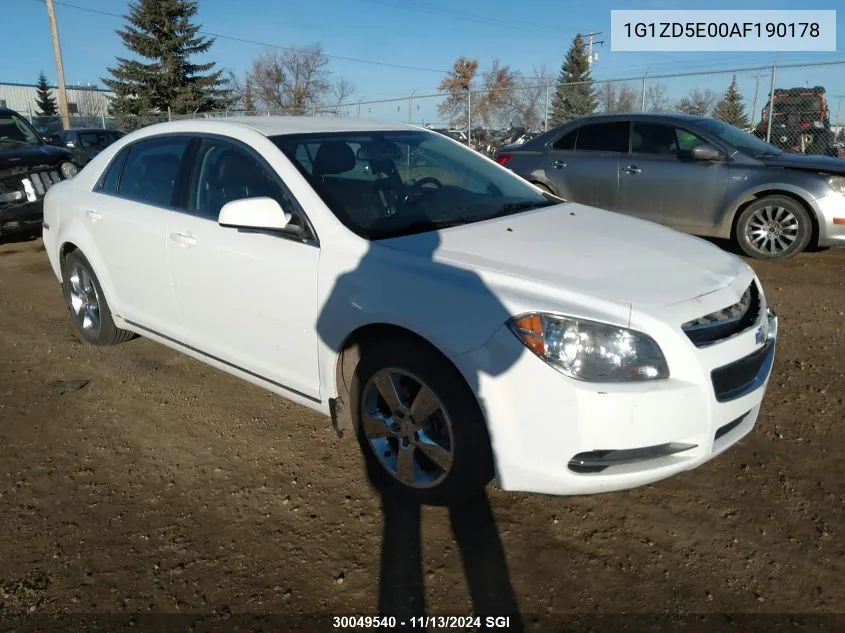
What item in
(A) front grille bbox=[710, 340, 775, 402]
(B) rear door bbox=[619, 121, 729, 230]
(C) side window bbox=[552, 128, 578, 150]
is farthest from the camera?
(C) side window bbox=[552, 128, 578, 150]

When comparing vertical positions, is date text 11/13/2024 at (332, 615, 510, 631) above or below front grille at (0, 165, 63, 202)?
below

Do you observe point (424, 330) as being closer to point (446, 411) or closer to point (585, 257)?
point (446, 411)

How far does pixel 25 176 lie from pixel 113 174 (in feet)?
16.3

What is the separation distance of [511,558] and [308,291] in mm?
1423

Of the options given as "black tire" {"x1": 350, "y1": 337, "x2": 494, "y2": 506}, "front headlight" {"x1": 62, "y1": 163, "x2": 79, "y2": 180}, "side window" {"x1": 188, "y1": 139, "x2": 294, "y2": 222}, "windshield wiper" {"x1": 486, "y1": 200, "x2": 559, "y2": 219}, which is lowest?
"black tire" {"x1": 350, "y1": 337, "x2": 494, "y2": 506}

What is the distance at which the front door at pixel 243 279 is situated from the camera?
3098mm

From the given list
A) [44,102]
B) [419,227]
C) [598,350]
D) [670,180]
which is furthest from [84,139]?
[44,102]

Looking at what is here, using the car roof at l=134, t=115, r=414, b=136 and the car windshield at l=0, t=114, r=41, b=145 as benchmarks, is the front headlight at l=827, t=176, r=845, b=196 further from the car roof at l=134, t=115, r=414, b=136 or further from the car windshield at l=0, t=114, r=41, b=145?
the car windshield at l=0, t=114, r=41, b=145

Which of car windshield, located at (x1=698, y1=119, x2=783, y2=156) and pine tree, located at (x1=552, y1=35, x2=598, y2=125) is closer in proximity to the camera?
car windshield, located at (x1=698, y1=119, x2=783, y2=156)

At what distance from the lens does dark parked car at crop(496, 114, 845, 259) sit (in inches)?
272

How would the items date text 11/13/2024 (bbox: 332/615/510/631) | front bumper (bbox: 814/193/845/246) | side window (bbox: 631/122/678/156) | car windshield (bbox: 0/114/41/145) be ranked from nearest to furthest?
date text 11/13/2024 (bbox: 332/615/510/631) → front bumper (bbox: 814/193/845/246) → side window (bbox: 631/122/678/156) → car windshield (bbox: 0/114/41/145)

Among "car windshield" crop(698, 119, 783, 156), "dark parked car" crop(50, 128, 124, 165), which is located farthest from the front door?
"dark parked car" crop(50, 128, 124, 165)

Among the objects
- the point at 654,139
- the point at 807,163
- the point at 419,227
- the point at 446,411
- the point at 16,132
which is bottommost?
the point at 446,411

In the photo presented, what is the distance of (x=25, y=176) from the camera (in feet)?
27.6
